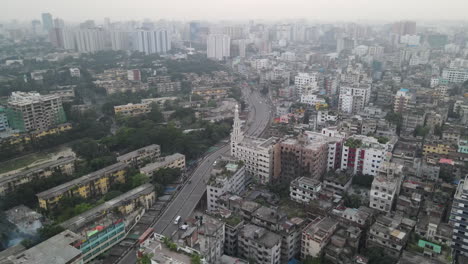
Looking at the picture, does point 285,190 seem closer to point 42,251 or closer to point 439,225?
point 439,225

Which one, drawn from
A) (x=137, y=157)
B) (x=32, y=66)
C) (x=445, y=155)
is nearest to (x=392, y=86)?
(x=445, y=155)

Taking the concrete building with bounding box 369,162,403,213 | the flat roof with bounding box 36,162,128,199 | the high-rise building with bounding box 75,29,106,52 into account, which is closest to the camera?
the concrete building with bounding box 369,162,403,213

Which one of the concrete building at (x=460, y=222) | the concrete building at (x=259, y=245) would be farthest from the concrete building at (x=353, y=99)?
the concrete building at (x=259, y=245)

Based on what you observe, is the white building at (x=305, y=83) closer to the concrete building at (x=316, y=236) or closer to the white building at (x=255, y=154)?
the white building at (x=255, y=154)

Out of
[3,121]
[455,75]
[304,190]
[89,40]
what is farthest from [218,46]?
[304,190]

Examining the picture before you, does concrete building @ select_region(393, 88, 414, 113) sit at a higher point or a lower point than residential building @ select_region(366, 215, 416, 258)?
higher

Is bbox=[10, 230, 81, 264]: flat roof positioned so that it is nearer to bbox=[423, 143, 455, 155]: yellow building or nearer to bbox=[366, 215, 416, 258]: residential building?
bbox=[366, 215, 416, 258]: residential building

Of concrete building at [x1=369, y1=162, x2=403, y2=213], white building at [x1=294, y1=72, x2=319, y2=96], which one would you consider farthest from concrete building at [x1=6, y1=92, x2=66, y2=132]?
white building at [x1=294, y1=72, x2=319, y2=96]
